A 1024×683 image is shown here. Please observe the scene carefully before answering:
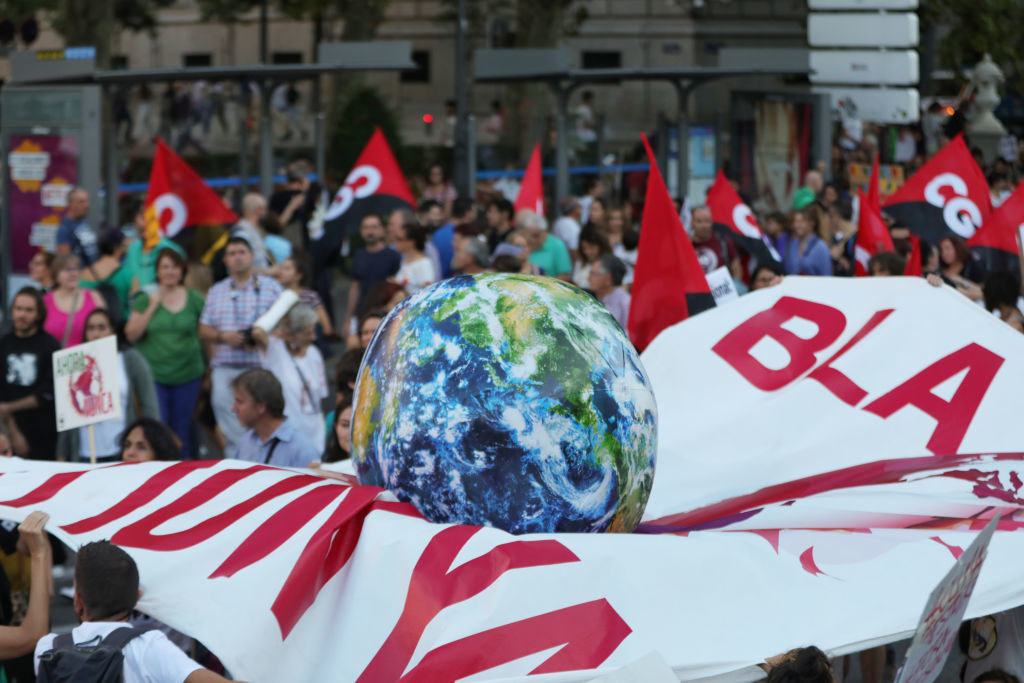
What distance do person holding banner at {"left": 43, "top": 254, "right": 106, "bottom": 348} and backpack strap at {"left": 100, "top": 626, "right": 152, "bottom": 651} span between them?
17.4 ft

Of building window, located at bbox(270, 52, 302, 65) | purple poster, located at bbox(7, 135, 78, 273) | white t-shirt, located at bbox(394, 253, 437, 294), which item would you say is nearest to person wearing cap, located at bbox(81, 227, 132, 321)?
white t-shirt, located at bbox(394, 253, 437, 294)

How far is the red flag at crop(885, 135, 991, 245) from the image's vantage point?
1095 centimetres

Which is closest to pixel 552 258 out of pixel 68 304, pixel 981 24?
pixel 68 304

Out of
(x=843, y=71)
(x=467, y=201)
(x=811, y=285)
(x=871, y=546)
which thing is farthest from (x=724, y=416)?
(x=843, y=71)

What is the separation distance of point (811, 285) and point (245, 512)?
10.1ft

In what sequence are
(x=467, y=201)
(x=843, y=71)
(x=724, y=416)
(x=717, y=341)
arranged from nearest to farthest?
(x=724, y=416) < (x=717, y=341) < (x=467, y=201) < (x=843, y=71)

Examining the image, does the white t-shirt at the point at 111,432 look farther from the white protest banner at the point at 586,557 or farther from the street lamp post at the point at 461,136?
the street lamp post at the point at 461,136

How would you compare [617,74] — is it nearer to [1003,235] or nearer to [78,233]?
[78,233]

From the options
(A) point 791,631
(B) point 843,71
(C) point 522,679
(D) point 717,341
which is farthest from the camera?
(B) point 843,71

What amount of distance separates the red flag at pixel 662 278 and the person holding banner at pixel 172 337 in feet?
11.1

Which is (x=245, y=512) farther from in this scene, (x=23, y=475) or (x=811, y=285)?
(x=811, y=285)

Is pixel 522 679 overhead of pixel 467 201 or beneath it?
beneath

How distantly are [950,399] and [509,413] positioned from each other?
7.11ft

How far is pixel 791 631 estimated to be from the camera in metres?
4.06
